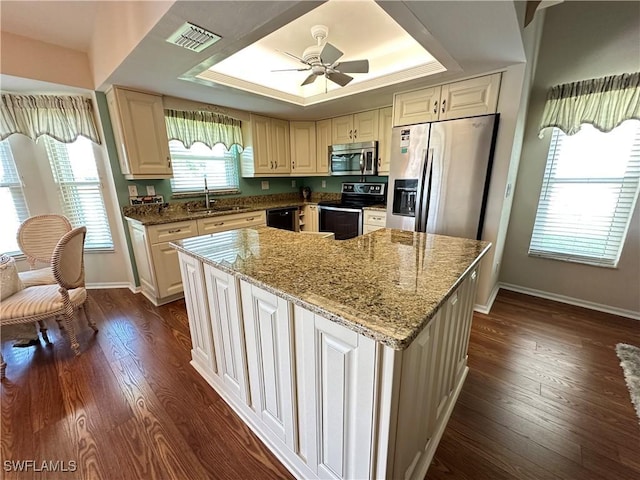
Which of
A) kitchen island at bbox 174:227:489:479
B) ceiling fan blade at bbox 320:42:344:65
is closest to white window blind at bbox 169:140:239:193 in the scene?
ceiling fan blade at bbox 320:42:344:65

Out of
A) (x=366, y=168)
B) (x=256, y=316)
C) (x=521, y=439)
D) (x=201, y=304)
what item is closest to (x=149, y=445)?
(x=201, y=304)

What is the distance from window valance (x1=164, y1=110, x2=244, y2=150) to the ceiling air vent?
1.60 metres

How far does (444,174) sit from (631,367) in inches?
79.5

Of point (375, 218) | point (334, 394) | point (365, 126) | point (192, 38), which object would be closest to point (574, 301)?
point (375, 218)

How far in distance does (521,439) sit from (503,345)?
35.3 inches

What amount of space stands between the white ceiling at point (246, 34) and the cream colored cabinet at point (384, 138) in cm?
24

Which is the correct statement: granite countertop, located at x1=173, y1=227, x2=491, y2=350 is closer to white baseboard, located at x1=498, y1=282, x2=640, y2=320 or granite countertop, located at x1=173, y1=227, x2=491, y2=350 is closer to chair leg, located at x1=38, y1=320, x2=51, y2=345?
chair leg, located at x1=38, y1=320, x2=51, y2=345

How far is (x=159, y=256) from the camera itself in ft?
8.90

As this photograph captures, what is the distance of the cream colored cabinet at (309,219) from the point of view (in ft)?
13.6

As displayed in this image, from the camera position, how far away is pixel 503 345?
2145 mm

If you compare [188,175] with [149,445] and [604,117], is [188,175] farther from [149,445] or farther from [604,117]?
[604,117]

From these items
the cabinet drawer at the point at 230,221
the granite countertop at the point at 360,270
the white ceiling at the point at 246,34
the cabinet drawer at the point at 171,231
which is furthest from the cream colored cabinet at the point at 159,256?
the white ceiling at the point at 246,34

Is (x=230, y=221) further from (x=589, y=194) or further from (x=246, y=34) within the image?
(x=589, y=194)

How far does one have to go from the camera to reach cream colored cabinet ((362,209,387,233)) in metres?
3.34
